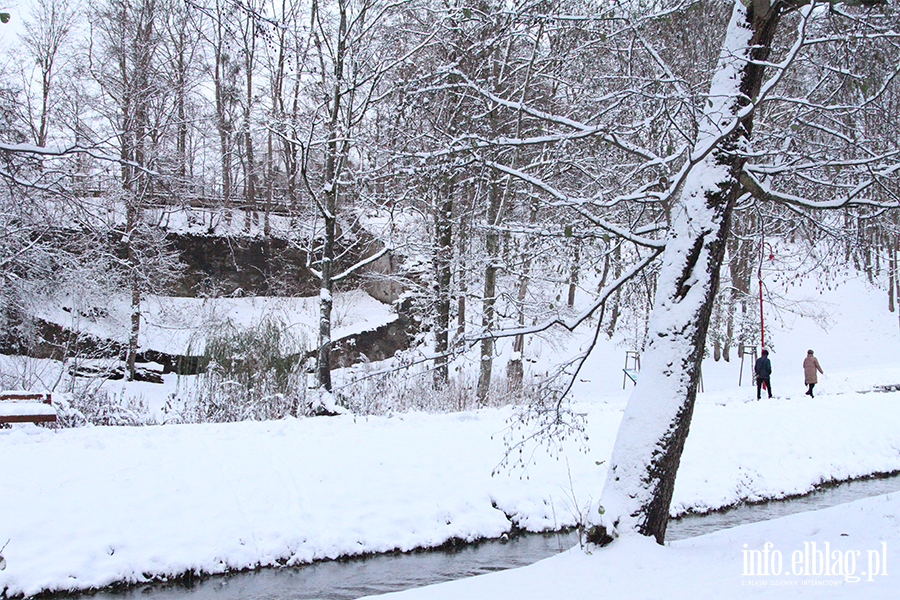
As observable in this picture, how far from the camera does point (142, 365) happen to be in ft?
61.3

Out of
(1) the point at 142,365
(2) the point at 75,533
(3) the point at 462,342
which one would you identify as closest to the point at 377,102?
(3) the point at 462,342

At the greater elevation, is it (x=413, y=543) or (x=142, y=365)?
(x=142, y=365)

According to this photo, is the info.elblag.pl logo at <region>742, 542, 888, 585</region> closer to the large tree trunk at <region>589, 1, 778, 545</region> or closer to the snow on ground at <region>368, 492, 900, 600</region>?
the snow on ground at <region>368, 492, 900, 600</region>

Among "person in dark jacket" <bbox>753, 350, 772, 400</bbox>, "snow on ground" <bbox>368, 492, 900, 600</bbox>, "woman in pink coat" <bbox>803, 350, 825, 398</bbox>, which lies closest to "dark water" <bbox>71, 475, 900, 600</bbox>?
"snow on ground" <bbox>368, 492, 900, 600</bbox>

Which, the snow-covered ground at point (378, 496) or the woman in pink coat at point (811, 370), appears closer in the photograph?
the snow-covered ground at point (378, 496)

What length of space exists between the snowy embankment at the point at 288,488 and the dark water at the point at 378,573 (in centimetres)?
20

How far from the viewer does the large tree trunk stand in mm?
5391

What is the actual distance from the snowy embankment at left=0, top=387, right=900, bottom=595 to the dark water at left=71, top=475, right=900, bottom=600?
0.65 ft

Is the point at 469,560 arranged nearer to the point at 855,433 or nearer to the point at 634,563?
the point at 634,563

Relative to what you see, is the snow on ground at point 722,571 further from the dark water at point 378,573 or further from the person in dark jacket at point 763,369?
the person in dark jacket at point 763,369

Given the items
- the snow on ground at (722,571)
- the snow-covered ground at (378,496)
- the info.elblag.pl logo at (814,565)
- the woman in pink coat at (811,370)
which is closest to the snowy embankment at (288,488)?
the snow-covered ground at (378,496)

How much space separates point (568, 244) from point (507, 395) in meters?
8.29

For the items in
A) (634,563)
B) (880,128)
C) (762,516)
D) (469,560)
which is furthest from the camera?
(762,516)

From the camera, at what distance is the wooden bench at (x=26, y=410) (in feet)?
29.3
